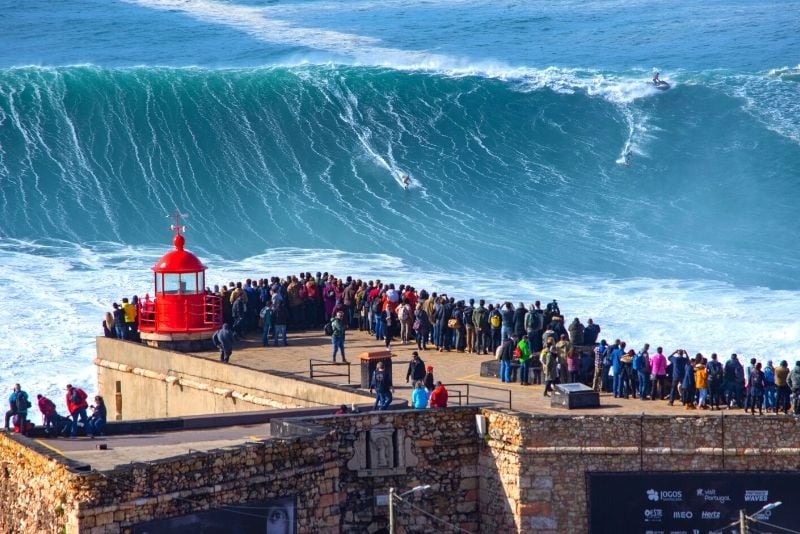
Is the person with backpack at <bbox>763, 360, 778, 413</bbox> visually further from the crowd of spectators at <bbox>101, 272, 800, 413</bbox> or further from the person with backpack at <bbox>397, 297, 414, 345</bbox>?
the person with backpack at <bbox>397, 297, 414, 345</bbox>

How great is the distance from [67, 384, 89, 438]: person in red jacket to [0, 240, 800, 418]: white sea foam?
44.0 ft

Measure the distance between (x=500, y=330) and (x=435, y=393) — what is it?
5210mm

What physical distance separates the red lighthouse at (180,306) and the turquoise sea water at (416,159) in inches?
332

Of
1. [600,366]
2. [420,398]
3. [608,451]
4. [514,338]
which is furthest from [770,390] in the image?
[420,398]

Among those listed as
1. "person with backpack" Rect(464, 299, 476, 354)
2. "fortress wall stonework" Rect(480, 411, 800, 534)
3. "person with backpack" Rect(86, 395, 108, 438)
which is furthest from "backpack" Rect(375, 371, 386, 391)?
"person with backpack" Rect(464, 299, 476, 354)

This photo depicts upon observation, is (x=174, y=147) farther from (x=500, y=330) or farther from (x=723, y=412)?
(x=723, y=412)

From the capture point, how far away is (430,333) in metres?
34.3

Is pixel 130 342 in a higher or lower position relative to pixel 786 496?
higher

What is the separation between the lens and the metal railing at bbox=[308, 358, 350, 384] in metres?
31.4

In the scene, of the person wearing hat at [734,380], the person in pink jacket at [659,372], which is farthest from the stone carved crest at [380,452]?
the person wearing hat at [734,380]

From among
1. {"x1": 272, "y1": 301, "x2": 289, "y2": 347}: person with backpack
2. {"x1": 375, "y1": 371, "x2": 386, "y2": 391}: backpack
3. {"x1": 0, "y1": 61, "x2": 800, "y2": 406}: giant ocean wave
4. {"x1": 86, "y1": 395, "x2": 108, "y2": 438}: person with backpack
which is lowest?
{"x1": 86, "y1": 395, "x2": 108, "y2": 438}: person with backpack

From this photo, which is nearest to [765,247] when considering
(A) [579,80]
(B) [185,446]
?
(A) [579,80]

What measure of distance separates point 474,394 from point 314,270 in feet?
62.7

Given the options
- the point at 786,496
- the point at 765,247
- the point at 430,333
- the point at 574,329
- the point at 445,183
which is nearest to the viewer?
the point at 786,496
